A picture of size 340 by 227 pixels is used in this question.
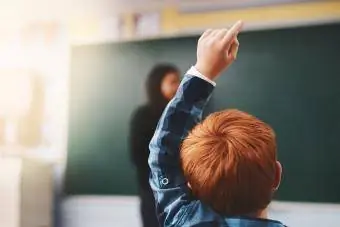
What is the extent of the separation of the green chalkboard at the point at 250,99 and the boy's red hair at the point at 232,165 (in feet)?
1.18

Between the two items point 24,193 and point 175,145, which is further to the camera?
point 24,193

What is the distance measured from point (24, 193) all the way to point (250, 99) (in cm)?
56

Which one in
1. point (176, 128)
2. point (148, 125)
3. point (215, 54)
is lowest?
Result: point (148, 125)

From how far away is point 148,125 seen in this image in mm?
1150

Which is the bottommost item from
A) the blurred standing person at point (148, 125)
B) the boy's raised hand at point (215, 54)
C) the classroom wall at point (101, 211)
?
the classroom wall at point (101, 211)

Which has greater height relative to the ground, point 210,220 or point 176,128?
point 176,128

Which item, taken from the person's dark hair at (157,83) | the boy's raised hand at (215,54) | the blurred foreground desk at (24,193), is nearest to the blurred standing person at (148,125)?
the person's dark hair at (157,83)

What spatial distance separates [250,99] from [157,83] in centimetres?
21

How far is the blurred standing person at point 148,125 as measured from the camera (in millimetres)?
1144

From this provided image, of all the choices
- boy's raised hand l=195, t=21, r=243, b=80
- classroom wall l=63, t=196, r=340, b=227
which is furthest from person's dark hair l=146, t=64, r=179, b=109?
boy's raised hand l=195, t=21, r=243, b=80

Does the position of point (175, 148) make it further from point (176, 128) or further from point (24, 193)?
point (24, 193)

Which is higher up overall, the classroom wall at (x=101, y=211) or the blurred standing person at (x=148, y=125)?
the blurred standing person at (x=148, y=125)

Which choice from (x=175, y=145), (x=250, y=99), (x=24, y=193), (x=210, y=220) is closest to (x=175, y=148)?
(x=175, y=145)

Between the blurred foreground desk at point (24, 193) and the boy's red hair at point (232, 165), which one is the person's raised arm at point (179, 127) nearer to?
the boy's red hair at point (232, 165)
